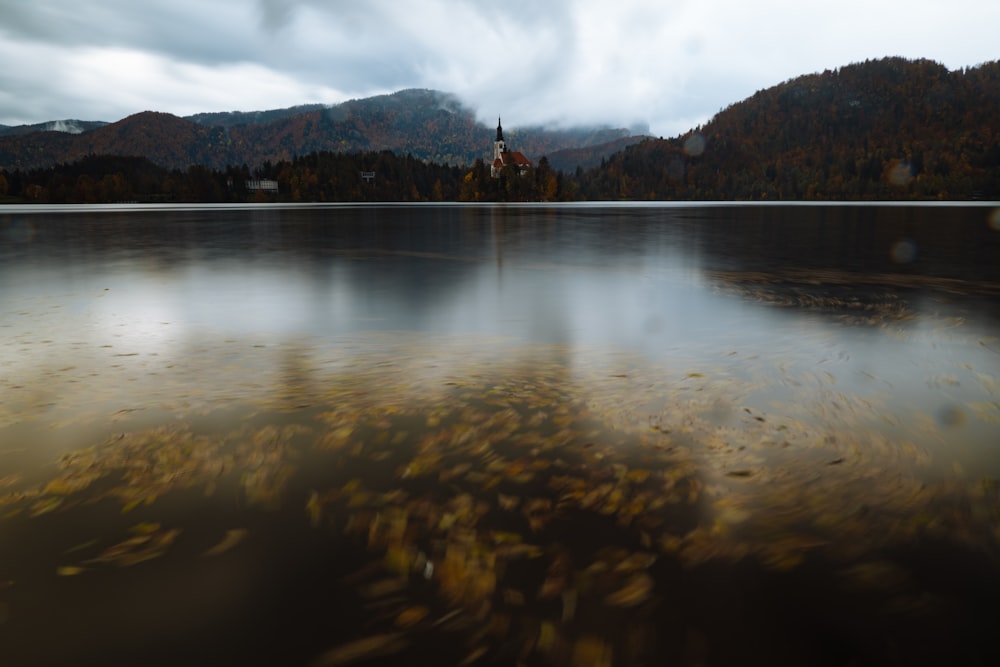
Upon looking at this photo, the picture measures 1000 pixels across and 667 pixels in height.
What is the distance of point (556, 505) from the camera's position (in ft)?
15.9

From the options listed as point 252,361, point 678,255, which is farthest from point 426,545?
point 678,255

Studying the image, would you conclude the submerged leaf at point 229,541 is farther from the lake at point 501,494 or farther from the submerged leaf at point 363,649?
the submerged leaf at point 363,649

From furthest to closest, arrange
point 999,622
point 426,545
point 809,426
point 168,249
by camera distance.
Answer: point 168,249, point 809,426, point 426,545, point 999,622

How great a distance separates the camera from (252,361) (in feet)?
31.4

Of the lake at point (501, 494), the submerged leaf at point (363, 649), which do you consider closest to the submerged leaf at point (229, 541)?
the lake at point (501, 494)

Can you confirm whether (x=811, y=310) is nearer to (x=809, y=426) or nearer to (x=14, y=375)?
(x=809, y=426)

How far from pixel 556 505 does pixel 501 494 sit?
50cm

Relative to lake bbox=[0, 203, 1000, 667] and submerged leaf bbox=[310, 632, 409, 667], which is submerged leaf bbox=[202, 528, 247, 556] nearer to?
lake bbox=[0, 203, 1000, 667]

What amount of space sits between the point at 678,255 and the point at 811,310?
1590 centimetres

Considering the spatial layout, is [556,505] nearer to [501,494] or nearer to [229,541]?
[501,494]

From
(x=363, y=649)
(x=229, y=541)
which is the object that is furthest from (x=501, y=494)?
(x=229, y=541)

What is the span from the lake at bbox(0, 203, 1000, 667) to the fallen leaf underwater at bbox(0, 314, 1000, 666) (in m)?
Result: 0.03

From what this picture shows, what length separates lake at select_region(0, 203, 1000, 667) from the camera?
3.48 metres

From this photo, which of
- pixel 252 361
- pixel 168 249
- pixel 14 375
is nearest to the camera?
pixel 14 375
